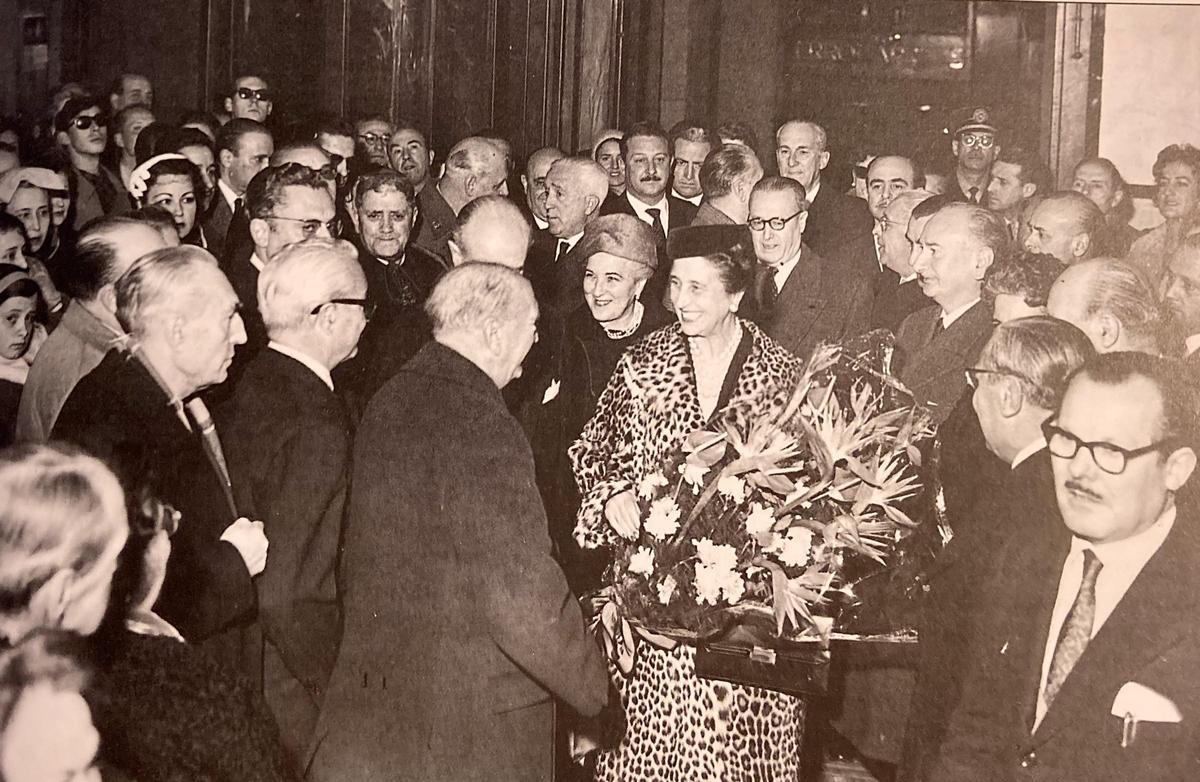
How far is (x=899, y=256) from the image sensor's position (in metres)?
3.62

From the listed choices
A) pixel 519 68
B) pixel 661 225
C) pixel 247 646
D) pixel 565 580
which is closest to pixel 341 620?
pixel 247 646

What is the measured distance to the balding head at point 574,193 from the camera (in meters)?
3.69

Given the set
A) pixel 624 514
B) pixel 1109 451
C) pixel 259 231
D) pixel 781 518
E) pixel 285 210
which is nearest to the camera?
pixel 1109 451

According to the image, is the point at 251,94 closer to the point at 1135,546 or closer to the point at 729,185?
the point at 729,185

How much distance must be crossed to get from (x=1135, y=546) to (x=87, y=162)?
309 cm

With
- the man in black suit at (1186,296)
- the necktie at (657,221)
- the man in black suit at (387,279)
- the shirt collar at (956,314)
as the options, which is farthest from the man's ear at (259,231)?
the man in black suit at (1186,296)

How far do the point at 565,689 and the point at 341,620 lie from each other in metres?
0.64

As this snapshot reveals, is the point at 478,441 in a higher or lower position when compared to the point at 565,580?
higher

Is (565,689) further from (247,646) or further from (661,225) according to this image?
(661,225)

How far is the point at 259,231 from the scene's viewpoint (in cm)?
355

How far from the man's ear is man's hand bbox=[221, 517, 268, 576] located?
31.0 inches

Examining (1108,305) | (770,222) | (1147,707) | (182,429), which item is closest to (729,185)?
(770,222)

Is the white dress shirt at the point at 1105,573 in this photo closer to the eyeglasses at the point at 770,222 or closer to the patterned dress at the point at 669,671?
the patterned dress at the point at 669,671

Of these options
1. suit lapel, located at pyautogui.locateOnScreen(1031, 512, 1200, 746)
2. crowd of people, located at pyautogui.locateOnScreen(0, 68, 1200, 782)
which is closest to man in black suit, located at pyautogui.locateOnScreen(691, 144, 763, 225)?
crowd of people, located at pyautogui.locateOnScreen(0, 68, 1200, 782)
